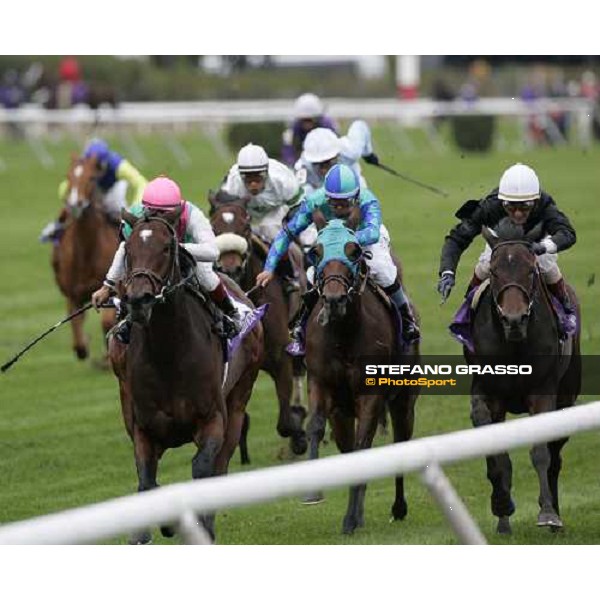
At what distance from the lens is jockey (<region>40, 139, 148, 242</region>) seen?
47.0 feet

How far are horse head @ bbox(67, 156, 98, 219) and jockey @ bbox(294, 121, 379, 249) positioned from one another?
2802 millimetres

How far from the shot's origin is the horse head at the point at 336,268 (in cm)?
866

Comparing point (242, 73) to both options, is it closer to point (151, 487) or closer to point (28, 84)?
point (28, 84)

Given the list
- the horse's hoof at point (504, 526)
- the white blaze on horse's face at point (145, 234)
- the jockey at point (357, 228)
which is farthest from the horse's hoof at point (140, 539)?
the jockey at point (357, 228)

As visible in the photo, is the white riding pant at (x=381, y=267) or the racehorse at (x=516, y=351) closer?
the racehorse at (x=516, y=351)

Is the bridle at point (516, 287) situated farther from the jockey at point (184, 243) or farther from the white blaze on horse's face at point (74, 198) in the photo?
the white blaze on horse's face at point (74, 198)

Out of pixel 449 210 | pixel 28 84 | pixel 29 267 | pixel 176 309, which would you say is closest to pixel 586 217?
pixel 449 210

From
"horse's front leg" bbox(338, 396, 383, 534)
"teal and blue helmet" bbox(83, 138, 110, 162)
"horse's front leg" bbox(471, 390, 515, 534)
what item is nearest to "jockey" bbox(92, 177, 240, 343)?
"horse's front leg" bbox(338, 396, 383, 534)

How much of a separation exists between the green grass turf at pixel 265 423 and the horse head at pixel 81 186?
1.39 meters

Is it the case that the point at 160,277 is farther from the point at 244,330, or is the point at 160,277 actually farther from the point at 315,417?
the point at 315,417

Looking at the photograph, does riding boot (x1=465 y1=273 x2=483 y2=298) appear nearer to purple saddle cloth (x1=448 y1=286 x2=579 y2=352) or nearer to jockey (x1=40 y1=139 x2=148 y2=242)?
purple saddle cloth (x1=448 y1=286 x2=579 y2=352)

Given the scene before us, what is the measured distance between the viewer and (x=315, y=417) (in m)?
9.07

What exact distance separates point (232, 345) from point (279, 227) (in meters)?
2.81

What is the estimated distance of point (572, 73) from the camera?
3762cm
